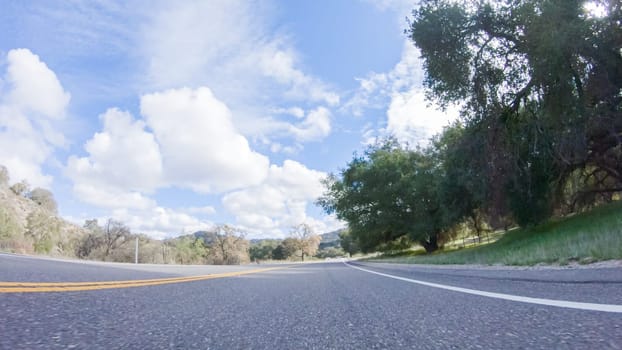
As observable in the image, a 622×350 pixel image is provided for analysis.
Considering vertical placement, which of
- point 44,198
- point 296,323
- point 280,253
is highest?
point 44,198

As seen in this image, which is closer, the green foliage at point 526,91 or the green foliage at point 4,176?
the green foliage at point 526,91

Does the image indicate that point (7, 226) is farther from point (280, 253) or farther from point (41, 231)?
point (280, 253)

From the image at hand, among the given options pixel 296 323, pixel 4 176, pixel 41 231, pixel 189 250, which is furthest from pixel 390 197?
pixel 4 176

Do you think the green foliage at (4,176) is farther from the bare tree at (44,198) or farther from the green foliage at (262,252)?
the green foliage at (262,252)

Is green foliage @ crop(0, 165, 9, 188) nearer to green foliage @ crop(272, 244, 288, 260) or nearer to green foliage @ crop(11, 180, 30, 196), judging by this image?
green foliage @ crop(11, 180, 30, 196)

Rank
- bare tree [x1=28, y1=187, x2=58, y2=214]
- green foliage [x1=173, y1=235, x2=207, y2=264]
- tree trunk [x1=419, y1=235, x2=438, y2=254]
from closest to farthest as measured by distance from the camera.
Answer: tree trunk [x1=419, y1=235, x2=438, y2=254], green foliage [x1=173, y1=235, x2=207, y2=264], bare tree [x1=28, y1=187, x2=58, y2=214]

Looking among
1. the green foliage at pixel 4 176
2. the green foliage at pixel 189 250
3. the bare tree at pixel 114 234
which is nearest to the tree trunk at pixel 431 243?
the bare tree at pixel 114 234

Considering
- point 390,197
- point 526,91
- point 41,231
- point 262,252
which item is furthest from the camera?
point 262,252

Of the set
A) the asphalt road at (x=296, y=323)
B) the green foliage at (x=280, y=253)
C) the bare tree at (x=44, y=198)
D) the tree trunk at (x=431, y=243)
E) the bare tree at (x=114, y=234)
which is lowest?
the green foliage at (x=280, y=253)

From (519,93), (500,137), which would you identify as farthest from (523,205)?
(519,93)

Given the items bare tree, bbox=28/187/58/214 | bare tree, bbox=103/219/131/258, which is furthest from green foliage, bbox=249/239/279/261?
bare tree, bbox=103/219/131/258

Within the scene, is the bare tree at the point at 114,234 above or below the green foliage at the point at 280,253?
above

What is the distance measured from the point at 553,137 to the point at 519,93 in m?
2.36

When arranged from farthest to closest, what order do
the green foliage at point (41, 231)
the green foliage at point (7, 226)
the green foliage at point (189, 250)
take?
the green foliage at point (189, 250)
the green foliage at point (41, 231)
the green foliage at point (7, 226)
